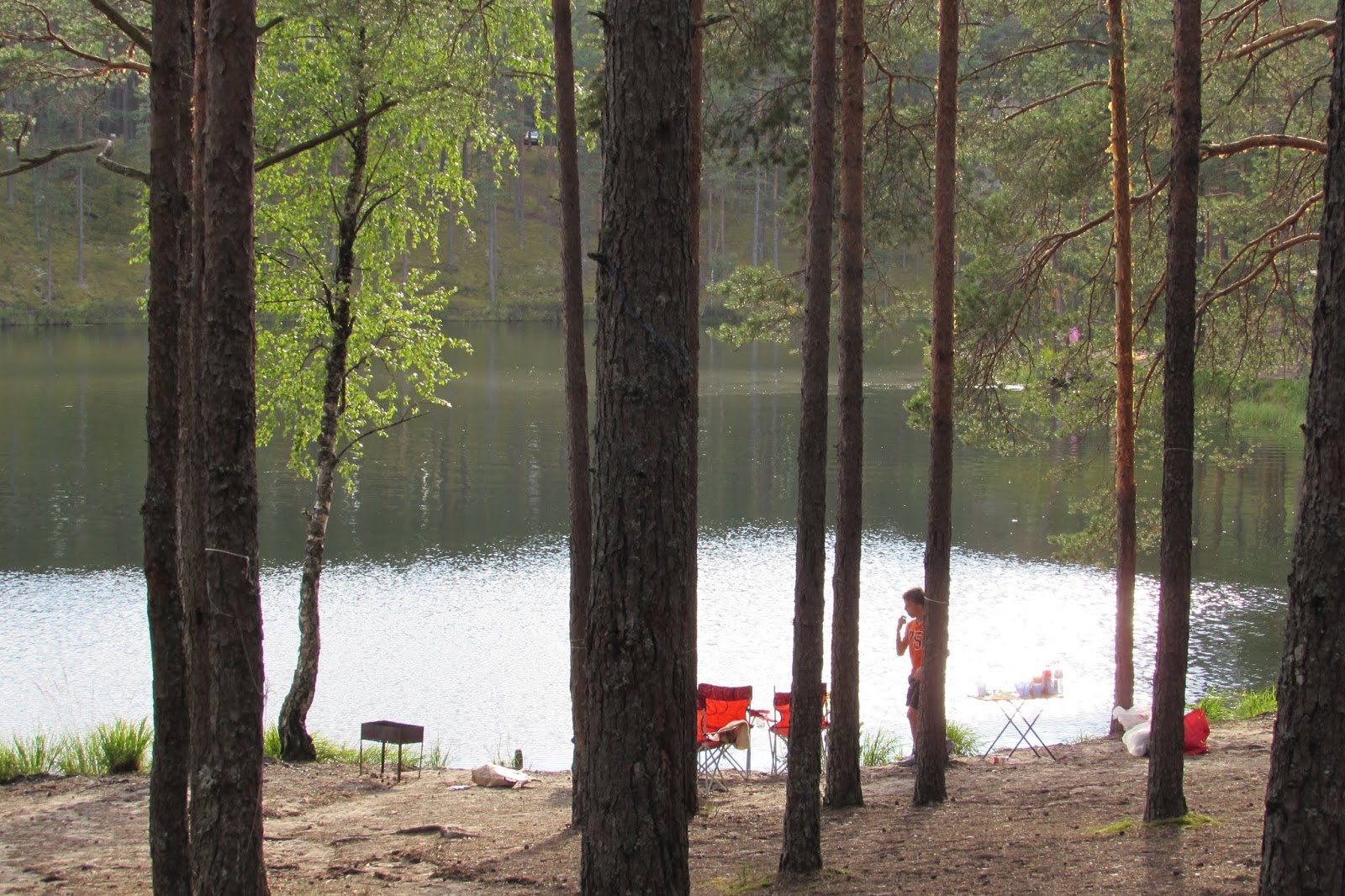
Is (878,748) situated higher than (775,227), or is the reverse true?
(775,227)

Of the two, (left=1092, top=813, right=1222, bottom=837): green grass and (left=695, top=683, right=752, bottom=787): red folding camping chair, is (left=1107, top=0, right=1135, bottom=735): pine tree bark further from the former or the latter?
(left=1092, top=813, right=1222, bottom=837): green grass

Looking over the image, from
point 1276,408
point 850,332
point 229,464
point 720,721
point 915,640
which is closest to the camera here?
point 229,464

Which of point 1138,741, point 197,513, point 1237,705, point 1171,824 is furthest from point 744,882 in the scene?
point 1237,705

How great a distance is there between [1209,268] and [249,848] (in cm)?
1107

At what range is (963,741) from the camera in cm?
1165

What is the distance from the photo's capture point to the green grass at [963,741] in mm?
11172

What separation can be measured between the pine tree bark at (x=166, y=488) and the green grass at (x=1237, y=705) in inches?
360

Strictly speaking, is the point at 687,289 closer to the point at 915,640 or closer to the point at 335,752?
the point at 915,640

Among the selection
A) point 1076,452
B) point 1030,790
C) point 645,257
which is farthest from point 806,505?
point 1076,452

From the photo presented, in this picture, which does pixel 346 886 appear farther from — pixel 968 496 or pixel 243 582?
pixel 968 496

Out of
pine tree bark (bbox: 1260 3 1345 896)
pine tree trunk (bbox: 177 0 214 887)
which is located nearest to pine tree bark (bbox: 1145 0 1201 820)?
pine tree bark (bbox: 1260 3 1345 896)

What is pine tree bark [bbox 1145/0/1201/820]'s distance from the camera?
5.89m

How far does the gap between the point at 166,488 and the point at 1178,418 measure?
4.60 m

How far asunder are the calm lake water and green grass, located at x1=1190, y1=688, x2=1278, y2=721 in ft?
2.33
